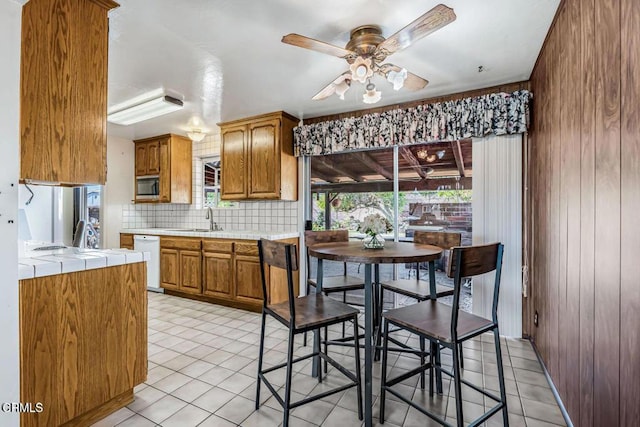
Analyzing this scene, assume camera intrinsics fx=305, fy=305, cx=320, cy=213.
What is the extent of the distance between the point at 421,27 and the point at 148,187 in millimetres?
4574

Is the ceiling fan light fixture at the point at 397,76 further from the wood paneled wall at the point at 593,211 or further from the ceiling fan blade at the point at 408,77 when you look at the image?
the wood paneled wall at the point at 593,211

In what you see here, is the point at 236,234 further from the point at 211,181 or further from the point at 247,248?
the point at 211,181

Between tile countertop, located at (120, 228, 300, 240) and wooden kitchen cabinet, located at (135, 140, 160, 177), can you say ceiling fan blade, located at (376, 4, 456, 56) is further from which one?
wooden kitchen cabinet, located at (135, 140, 160, 177)

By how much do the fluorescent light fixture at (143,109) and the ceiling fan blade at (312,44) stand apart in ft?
6.49

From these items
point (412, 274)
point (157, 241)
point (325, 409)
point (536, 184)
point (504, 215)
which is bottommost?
point (325, 409)

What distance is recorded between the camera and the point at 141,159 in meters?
4.91

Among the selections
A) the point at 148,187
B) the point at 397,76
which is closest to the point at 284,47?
the point at 397,76

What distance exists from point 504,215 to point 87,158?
10.6 ft

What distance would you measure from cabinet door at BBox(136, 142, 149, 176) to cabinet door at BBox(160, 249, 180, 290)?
4.87 ft

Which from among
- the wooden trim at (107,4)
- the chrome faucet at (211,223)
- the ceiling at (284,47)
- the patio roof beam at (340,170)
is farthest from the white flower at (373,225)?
the chrome faucet at (211,223)

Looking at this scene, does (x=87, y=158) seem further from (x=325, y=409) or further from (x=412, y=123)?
(x=412, y=123)

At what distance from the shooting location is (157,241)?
4312mm

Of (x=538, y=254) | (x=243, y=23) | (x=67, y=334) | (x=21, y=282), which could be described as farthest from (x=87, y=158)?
(x=538, y=254)

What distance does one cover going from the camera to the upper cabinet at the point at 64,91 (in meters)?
1.46
